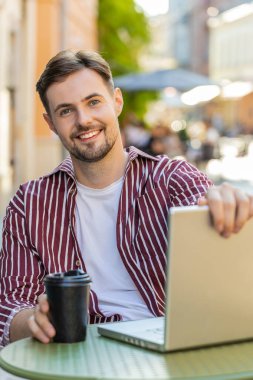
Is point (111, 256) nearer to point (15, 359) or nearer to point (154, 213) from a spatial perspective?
point (154, 213)

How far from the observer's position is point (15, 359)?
2.21 metres

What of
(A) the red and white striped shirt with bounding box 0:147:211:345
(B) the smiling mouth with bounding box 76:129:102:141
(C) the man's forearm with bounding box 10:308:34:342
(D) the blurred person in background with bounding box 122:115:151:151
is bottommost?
(C) the man's forearm with bounding box 10:308:34:342

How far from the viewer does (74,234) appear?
3.00 m

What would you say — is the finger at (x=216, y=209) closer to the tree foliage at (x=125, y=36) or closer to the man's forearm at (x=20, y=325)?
the man's forearm at (x=20, y=325)

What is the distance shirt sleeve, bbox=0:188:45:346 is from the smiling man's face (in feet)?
0.75

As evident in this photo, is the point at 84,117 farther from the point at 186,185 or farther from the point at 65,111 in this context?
the point at 186,185

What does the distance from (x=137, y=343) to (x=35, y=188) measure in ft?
2.92

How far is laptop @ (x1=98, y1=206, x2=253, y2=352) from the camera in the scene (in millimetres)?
2135

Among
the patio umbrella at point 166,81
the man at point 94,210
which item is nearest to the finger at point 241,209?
the man at point 94,210

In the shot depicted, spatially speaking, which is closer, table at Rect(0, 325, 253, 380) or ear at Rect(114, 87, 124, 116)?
table at Rect(0, 325, 253, 380)

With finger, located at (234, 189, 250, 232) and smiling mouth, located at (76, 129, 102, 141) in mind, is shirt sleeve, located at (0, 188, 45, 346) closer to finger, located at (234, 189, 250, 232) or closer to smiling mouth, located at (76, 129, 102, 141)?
smiling mouth, located at (76, 129, 102, 141)

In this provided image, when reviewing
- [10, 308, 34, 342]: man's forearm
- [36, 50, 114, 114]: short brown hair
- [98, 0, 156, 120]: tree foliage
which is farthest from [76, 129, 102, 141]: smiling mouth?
[98, 0, 156, 120]: tree foliage

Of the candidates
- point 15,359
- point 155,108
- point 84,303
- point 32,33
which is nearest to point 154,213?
point 84,303

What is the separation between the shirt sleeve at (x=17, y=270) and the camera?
285cm
